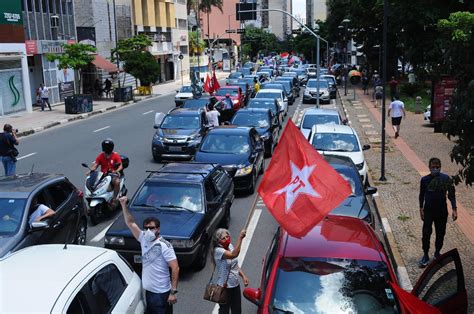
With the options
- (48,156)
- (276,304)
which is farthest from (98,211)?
(48,156)

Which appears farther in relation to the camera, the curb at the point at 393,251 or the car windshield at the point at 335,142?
the car windshield at the point at 335,142

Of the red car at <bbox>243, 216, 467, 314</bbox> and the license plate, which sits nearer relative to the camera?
the red car at <bbox>243, 216, 467, 314</bbox>

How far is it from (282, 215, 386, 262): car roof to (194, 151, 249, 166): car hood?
27.1 ft

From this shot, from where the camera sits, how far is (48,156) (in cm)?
2064

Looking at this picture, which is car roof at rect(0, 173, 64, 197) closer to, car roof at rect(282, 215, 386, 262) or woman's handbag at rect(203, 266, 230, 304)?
woman's handbag at rect(203, 266, 230, 304)

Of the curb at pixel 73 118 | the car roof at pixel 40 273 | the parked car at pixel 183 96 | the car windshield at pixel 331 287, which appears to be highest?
the car roof at pixel 40 273

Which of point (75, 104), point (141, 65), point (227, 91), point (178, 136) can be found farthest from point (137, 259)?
point (141, 65)

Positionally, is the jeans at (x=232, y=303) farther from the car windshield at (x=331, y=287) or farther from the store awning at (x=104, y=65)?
the store awning at (x=104, y=65)

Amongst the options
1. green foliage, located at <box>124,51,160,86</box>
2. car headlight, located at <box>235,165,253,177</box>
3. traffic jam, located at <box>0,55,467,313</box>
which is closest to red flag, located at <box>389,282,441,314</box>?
traffic jam, located at <box>0,55,467,313</box>

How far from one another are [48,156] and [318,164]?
15846 mm

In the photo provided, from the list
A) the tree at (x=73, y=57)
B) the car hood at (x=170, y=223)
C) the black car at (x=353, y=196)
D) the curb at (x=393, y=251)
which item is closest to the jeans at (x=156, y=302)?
the car hood at (x=170, y=223)

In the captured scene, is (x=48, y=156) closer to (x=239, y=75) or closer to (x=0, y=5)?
(x=0, y=5)

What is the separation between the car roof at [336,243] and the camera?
19.6ft

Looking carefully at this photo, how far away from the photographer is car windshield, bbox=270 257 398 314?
543 centimetres
